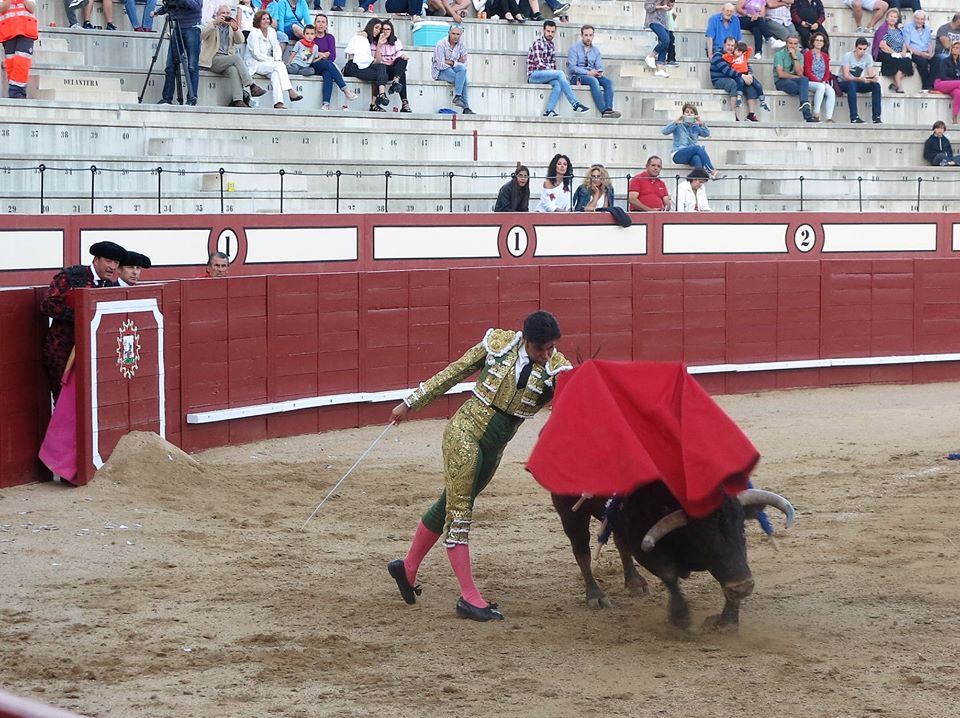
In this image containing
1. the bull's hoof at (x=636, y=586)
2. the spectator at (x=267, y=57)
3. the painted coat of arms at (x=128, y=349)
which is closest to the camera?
the bull's hoof at (x=636, y=586)

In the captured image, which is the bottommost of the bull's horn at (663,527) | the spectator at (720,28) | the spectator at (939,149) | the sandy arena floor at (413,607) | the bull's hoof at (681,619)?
the sandy arena floor at (413,607)

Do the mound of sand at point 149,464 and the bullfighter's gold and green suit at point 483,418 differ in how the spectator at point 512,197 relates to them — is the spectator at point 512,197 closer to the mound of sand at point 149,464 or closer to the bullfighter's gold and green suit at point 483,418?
the mound of sand at point 149,464

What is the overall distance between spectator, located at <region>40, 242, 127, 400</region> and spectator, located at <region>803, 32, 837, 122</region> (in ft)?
32.9

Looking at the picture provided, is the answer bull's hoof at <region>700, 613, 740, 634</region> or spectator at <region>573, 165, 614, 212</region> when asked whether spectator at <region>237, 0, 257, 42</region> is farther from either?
bull's hoof at <region>700, 613, 740, 634</region>

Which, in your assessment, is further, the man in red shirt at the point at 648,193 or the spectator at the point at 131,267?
the man in red shirt at the point at 648,193

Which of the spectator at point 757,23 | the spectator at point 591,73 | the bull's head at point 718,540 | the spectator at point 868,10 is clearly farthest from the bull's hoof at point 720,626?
the spectator at point 868,10

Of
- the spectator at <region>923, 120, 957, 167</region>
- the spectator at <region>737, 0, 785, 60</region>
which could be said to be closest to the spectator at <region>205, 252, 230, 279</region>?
the spectator at <region>737, 0, 785, 60</region>

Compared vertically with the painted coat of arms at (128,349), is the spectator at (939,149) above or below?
above

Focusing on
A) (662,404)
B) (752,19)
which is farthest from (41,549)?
(752,19)

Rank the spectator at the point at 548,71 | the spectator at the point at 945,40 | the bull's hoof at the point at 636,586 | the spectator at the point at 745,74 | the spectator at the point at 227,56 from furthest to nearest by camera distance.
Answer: the spectator at the point at 945,40, the spectator at the point at 745,74, the spectator at the point at 548,71, the spectator at the point at 227,56, the bull's hoof at the point at 636,586

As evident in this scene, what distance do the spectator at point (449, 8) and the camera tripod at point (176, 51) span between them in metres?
3.44

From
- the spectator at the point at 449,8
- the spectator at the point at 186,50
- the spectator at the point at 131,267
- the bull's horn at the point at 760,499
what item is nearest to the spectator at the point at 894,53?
the spectator at the point at 449,8

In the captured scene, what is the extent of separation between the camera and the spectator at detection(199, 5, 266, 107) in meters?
12.5

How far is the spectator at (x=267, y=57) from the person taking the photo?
41.7 feet
